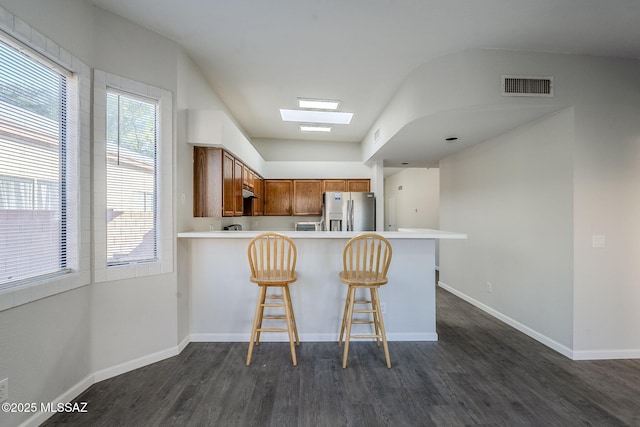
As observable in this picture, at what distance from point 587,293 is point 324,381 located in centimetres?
251

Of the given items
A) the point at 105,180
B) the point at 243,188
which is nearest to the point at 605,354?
the point at 243,188

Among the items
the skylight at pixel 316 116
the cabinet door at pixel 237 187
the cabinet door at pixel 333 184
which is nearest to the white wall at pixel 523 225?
the skylight at pixel 316 116

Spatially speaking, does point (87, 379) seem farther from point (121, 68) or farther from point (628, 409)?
point (628, 409)

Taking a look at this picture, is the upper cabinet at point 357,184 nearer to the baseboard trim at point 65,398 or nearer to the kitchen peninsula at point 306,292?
the kitchen peninsula at point 306,292

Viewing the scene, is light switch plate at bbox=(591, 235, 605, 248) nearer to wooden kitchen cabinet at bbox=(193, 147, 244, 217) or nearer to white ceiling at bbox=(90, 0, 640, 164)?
white ceiling at bbox=(90, 0, 640, 164)

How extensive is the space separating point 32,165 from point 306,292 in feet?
7.40

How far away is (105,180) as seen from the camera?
2061 mm

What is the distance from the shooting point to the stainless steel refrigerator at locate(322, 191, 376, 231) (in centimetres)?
483

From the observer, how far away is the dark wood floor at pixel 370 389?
1.67m

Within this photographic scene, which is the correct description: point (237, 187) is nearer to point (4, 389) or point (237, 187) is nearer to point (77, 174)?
point (77, 174)

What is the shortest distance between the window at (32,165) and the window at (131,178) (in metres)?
0.28

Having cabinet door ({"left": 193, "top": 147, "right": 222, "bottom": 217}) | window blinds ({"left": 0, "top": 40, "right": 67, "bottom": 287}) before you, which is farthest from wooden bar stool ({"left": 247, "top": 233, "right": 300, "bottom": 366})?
window blinds ({"left": 0, "top": 40, "right": 67, "bottom": 287})

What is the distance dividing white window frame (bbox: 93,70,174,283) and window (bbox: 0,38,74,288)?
179 mm

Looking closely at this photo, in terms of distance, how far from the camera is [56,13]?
5.67ft
